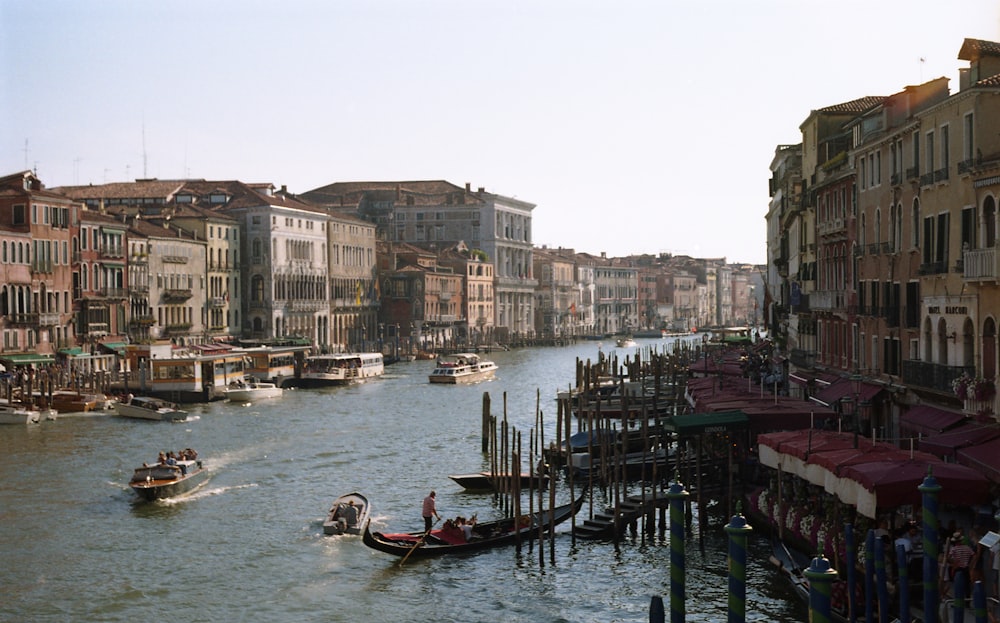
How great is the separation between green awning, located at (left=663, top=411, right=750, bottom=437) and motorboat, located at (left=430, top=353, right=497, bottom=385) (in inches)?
1281

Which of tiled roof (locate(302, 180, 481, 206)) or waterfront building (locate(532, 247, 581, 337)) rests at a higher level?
tiled roof (locate(302, 180, 481, 206))

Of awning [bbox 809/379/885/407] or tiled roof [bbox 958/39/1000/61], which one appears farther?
awning [bbox 809/379/885/407]

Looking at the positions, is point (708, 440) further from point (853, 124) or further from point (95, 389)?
point (95, 389)

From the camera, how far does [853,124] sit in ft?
81.6

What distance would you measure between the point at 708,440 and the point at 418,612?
7.44m

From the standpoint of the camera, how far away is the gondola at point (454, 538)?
58.5ft

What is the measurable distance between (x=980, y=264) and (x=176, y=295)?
42.1 meters

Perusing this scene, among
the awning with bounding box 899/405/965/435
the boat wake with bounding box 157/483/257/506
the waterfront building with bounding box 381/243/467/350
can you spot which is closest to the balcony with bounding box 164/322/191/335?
the waterfront building with bounding box 381/243/467/350

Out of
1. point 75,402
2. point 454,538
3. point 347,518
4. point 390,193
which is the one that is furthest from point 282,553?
point 390,193

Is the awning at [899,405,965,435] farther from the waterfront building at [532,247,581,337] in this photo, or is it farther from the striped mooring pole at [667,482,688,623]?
the waterfront building at [532,247,581,337]

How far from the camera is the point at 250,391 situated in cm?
4303

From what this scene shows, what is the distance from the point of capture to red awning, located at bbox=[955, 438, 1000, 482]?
14.0 m

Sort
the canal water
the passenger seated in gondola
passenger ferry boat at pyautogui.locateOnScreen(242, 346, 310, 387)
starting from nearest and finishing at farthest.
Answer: the canal water → the passenger seated in gondola → passenger ferry boat at pyautogui.locateOnScreen(242, 346, 310, 387)

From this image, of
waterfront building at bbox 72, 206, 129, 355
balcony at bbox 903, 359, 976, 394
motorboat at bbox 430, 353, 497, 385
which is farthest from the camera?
motorboat at bbox 430, 353, 497, 385
